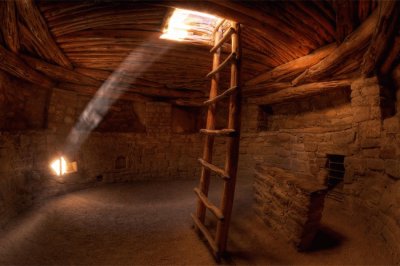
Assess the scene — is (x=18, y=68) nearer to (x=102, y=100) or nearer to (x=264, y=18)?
(x=102, y=100)

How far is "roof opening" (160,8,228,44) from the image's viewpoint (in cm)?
329

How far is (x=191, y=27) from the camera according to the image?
3.45 m

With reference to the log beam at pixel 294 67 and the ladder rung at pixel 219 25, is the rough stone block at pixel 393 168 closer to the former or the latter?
the log beam at pixel 294 67

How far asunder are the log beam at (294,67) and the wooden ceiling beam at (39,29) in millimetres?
3816

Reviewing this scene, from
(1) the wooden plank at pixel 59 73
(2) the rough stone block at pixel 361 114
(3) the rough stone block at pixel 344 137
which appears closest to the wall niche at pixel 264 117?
(3) the rough stone block at pixel 344 137

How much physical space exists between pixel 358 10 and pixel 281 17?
2.76 feet

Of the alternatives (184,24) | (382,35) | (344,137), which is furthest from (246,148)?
(382,35)

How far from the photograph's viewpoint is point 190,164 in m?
6.68

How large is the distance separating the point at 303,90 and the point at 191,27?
2472mm

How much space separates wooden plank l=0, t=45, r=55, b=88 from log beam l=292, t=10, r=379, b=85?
4.77 metres

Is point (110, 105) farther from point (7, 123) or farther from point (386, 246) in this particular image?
point (386, 246)

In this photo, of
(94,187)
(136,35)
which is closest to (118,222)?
(94,187)

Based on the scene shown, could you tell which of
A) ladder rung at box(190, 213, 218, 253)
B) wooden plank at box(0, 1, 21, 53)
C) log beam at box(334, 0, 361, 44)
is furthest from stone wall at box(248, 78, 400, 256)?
wooden plank at box(0, 1, 21, 53)

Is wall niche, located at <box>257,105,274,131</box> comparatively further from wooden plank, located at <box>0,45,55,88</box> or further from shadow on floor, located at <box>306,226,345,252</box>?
wooden plank, located at <box>0,45,55,88</box>
